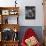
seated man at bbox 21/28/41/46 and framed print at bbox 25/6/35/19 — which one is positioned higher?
framed print at bbox 25/6/35/19

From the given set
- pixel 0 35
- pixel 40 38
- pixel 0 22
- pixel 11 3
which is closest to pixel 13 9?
pixel 11 3

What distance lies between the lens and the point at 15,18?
18.1ft

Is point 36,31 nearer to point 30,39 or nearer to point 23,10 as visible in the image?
point 30,39

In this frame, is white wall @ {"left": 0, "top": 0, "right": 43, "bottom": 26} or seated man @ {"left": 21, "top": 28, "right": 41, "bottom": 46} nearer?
seated man @ {"left": 21, "top": 28, "right": 41, "bottom": 46}

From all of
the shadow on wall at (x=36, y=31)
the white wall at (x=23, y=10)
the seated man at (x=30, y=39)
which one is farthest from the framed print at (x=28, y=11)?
the seated man at (x=30, y=39)

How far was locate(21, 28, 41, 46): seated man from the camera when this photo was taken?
16.8 ft

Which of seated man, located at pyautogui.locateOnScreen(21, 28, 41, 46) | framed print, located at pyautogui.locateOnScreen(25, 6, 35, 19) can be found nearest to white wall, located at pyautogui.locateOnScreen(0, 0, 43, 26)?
framed print, located at pyautogui.locateOnScreen(25, 6, 35, 19)

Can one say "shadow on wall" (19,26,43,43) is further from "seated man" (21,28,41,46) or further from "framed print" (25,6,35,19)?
"framed print" (25,6,35,19)

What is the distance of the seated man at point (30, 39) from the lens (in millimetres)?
5109

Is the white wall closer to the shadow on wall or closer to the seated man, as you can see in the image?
the shadow on wall

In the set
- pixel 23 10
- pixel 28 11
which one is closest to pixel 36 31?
pixel 28 11

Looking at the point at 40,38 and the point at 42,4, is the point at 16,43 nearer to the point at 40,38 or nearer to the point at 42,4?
A: the point at 40,38

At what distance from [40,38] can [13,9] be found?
135 cm

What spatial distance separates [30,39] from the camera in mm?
5152
